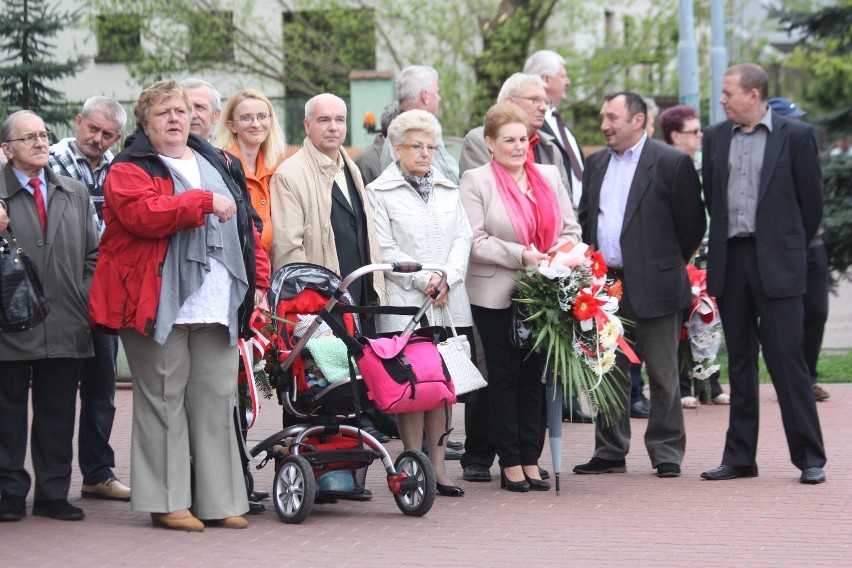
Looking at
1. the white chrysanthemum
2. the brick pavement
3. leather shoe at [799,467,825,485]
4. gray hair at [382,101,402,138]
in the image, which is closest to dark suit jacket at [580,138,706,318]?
the white chrysanthemum

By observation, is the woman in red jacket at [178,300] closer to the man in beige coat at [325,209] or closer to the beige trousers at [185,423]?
the beige trousers at [185,423]

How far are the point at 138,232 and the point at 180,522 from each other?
1450 millimetres

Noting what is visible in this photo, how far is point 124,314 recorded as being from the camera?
6883 mm

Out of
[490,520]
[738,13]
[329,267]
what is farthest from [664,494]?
[738,13]

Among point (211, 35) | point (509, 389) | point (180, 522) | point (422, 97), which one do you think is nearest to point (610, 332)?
point (509, 389)

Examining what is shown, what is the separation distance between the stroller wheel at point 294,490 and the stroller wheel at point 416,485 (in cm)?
48

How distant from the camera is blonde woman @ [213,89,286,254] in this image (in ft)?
27.5

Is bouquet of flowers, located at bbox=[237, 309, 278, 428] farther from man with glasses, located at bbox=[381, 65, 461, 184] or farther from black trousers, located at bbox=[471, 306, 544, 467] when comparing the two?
man with glasses, located at bbox=[381, 65, 461, 184]

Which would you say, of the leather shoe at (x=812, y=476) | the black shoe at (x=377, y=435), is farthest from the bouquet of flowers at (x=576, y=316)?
the black shoe at (x=377, y=435)

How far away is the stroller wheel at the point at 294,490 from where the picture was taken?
723 cm

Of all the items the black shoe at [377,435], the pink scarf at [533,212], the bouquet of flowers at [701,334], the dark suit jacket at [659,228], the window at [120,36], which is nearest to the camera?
the pink scarf at [533,212]

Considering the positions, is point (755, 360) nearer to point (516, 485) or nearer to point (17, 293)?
point (516, 485)

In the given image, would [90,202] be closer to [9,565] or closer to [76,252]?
[76,252]

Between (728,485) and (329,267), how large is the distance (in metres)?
2.61
